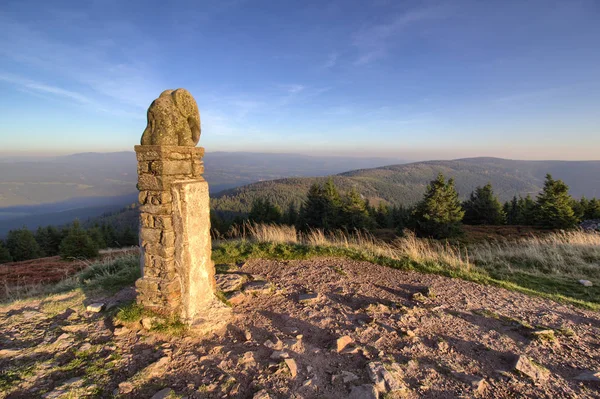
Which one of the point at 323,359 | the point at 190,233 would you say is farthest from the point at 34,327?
the point at 323,359

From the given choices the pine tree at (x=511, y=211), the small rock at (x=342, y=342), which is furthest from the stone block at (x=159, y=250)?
the pine tree at (x=511, y=211)

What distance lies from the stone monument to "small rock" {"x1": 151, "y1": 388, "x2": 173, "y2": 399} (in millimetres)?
1209

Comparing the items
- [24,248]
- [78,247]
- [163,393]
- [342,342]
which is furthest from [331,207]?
[24,248]

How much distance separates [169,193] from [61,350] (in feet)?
8.03

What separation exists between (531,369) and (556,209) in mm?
25194

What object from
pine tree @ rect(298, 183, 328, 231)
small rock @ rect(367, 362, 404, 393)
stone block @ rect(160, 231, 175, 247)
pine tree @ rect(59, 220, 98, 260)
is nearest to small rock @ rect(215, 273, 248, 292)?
stone block @ rect(160, 231, 175, 247)

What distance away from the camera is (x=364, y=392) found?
112 inches

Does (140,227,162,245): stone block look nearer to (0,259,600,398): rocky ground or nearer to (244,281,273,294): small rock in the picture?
(0,259,600,398): rocky ground

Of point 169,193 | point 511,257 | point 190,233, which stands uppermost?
point 169,193

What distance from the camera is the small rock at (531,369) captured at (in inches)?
120

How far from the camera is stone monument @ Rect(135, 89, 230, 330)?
12.9 feet

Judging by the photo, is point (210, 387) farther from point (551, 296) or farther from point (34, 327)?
point (551, 296)

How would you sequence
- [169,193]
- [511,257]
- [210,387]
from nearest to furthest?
[210,387] → [169,193] → [511,257]

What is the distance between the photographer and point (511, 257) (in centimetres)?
825
